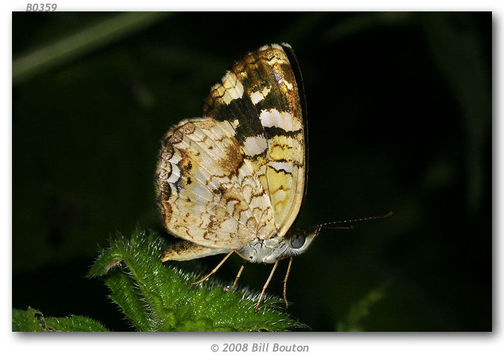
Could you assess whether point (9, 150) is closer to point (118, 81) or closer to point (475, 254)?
point (118, 81)

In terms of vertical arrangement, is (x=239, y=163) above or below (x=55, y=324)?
above

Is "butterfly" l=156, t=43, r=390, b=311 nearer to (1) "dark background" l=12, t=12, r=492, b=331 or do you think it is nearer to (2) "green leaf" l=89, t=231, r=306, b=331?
(2) "green leaf" l=89, t=231, r=306, b=331

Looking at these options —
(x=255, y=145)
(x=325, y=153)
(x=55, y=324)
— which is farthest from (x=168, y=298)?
(x=325, y=153)

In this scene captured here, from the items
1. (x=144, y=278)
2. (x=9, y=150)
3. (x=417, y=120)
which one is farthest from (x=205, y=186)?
(x=417, y=120)

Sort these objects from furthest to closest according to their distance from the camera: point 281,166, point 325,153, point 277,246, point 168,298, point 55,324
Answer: point 325,153 < point 277,246 < point 281,166 < point 55,324 < point 168,298

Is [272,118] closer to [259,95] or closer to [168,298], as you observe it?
[259,95]

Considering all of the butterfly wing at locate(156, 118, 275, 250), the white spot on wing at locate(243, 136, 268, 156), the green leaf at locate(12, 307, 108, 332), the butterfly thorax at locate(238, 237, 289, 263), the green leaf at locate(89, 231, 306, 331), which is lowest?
the green leaf at locate(12, 307, 108, 332)

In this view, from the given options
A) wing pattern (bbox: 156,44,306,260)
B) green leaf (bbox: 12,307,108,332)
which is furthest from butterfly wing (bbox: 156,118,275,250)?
green leaf (bbox: 12,307,108,332)
